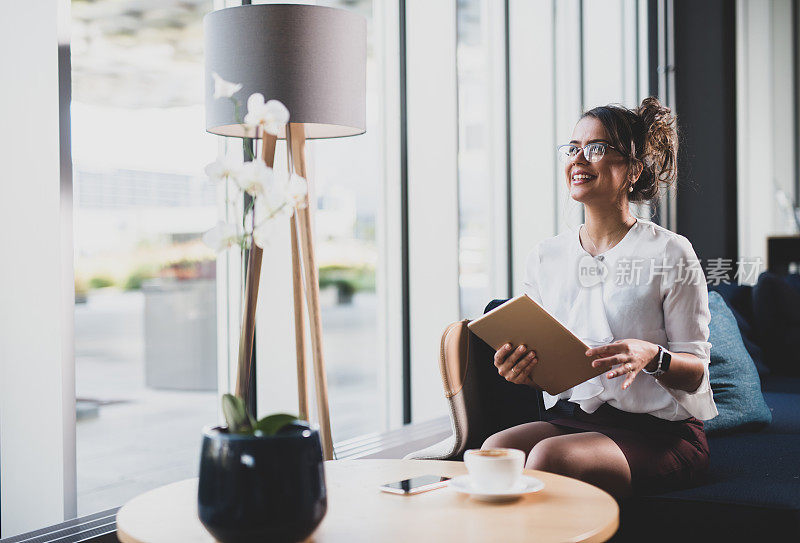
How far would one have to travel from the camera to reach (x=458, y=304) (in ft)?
10.9

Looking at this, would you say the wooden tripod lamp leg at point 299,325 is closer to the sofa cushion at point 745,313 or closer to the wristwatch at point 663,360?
the wristwatch at point 663,360

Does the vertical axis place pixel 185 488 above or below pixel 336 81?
below

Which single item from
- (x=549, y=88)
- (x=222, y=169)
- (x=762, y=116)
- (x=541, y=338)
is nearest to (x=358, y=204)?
(x=549, y=88)

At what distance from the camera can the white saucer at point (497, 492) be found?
1.35 m

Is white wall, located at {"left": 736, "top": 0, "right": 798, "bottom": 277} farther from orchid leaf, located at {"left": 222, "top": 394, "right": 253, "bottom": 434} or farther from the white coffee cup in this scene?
orchid leaf, located at {"left": 222, "top": 394, "right": 253, "bottom": 434}

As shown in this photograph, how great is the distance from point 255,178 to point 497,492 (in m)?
0.62

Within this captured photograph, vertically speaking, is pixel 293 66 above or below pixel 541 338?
above

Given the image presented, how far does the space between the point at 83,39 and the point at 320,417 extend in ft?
12.5

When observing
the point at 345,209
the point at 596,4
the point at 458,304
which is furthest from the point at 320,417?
the point at 596,4

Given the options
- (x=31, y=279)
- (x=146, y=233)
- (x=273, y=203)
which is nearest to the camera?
(x=273, y=203)

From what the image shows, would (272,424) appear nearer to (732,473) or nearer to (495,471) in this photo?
(495,471)

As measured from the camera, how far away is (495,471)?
1362 millimetres

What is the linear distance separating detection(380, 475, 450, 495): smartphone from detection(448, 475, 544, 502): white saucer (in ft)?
0.10

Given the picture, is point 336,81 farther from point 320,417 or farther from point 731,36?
point 731,36
